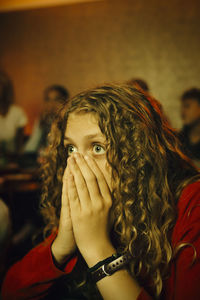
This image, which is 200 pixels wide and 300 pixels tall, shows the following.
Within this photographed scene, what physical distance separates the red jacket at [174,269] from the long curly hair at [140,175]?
2 cm

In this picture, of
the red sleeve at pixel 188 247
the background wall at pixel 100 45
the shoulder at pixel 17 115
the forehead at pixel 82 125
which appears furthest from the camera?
the shoulder at pixel 17 115

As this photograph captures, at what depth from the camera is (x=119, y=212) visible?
501mm

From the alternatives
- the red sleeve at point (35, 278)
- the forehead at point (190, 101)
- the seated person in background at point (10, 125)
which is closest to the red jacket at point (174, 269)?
the red sleeve at point (35, 278)

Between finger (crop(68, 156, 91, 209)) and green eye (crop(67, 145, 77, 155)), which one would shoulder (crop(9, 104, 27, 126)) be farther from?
finger (crop(68, 156, 91, 209))

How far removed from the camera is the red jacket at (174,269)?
0.40 m

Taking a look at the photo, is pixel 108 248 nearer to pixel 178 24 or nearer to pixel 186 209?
pixel 186 209

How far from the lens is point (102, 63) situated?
7.93 ft

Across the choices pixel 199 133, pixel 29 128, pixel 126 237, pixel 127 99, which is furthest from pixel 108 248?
pixel 29 128

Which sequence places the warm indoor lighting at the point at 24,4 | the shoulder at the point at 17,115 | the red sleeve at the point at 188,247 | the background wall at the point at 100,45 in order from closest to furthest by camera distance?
the red sleeve at the point at 188,247 < the background wall at the point at 100,45 < the shoulder at the point at 17,115 < the warm indoor lighting at the point at 24,4

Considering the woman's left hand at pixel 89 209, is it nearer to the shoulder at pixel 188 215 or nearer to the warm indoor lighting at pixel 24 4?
the shoulder at pixel 188 215

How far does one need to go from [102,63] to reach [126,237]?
2240 millimetres

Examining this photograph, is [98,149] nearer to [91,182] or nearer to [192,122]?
[91,182]

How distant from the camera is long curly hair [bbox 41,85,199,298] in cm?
48

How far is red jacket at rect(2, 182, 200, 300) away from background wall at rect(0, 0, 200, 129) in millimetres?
1129
